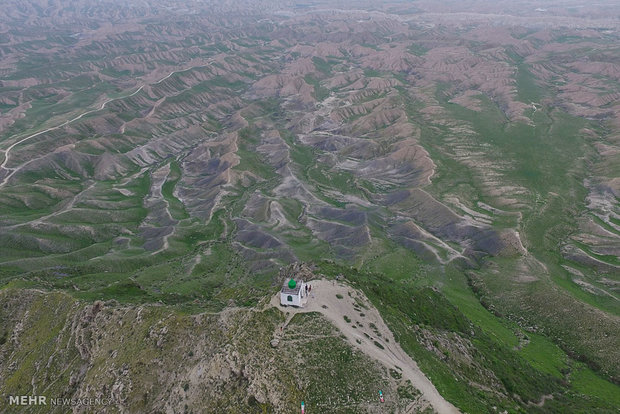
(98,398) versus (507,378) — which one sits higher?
(98,398)

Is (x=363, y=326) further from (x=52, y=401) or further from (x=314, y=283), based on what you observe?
(x=52, y=401)

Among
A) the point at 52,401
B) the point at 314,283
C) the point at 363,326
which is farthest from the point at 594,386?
the point at 52,401

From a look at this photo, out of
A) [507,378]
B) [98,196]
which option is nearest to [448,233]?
[507,378]

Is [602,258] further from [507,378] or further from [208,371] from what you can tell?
[208,371]

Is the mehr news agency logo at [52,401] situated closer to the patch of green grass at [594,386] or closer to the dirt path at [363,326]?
the dirt path at [363,326]

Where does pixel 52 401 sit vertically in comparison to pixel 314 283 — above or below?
below

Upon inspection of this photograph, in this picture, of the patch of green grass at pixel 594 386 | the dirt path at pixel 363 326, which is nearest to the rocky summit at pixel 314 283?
the dirt path at pixel 363 326
